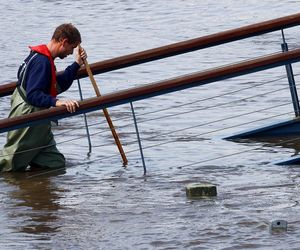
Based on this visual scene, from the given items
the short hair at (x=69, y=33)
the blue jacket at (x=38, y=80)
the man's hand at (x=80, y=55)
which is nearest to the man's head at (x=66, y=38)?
the short hair at (x=69, y=33)

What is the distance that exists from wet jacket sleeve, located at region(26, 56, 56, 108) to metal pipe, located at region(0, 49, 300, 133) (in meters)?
0.80

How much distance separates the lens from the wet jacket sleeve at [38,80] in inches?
395

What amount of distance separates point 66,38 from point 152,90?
3.44ft

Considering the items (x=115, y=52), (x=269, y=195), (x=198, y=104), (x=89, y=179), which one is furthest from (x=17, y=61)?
(x=269, y=195)

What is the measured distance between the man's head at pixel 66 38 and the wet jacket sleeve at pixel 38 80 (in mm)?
161

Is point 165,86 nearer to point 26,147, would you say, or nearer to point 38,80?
point 38,80

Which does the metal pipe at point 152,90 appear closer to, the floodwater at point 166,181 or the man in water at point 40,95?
the man in water at point 40,95

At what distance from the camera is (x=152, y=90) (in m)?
9.41

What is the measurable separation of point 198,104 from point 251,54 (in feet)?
13.6

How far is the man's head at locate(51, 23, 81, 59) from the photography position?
10.0 meters

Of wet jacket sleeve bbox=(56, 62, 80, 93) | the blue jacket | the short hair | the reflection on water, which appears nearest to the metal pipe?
the reflection on water

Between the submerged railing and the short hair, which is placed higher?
the short hair

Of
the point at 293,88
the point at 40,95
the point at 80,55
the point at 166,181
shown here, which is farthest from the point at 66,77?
the point at 293,88

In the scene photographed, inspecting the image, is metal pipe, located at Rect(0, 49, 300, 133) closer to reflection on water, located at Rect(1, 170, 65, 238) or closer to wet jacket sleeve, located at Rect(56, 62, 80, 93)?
reflection on water, located at Rect(1, 170, 65, 238)
